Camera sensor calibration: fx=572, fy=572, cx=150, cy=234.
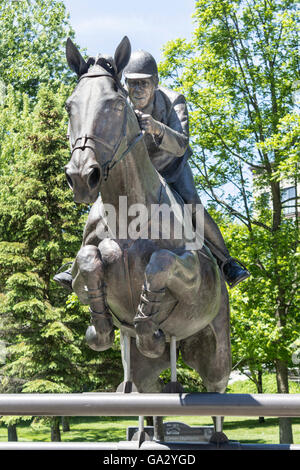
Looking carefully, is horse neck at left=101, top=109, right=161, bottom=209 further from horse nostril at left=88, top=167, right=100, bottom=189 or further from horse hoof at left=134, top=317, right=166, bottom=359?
horse hoof at left=134, top=317, right=166, bottom=359

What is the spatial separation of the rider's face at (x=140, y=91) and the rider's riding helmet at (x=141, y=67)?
2.1 inches

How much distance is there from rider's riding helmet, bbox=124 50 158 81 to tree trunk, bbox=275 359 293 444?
11.9 metres

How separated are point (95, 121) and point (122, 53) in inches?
24.2

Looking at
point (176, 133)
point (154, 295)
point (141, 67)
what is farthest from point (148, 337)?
point (141, 67)

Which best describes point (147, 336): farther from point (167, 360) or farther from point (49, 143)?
point (49, 143)

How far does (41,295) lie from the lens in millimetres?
17438

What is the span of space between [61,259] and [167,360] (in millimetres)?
13008

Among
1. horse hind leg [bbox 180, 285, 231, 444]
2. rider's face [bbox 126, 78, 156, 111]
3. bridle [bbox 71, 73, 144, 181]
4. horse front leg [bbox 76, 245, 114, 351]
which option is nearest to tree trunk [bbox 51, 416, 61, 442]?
horse hind leg [bbox 180, 285, 231, 444]

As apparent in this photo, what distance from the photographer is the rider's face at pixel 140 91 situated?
179 inches

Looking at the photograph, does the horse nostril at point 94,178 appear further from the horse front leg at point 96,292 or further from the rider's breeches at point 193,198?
the rider's breeches at point 193,198

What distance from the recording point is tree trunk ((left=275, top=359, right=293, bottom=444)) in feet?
48.2

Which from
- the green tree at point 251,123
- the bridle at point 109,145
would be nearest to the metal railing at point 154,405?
the bridle at point 109,145

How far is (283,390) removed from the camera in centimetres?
1512
